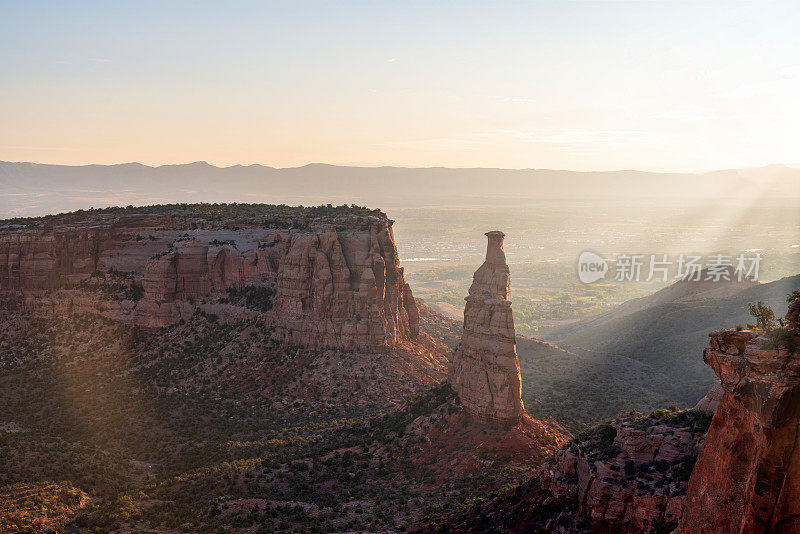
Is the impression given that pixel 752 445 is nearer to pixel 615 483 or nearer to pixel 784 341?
pixel 784 341

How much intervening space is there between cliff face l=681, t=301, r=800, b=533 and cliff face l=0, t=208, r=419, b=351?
40.1m

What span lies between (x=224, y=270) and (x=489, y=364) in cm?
3243

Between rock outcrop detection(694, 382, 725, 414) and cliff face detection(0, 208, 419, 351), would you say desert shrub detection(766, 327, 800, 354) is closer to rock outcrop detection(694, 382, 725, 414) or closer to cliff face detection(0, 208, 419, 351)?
rock outcrop detection(694, 382, 725, 414)

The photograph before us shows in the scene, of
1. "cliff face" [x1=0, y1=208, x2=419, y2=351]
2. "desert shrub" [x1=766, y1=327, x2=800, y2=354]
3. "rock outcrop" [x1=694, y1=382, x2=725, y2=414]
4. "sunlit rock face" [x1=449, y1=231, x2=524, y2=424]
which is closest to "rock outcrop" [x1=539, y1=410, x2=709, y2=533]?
"rock outcrop" [x1=694, y1=382, x2=725, y2=414]

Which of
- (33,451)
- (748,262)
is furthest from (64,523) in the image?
(748,262)

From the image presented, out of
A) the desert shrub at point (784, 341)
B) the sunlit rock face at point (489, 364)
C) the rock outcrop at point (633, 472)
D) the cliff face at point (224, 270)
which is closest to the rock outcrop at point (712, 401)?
the rock outcrop at point (633, 472)

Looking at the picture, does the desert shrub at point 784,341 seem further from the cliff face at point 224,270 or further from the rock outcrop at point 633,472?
the cliff face at point 224,270

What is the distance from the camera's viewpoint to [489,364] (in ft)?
116

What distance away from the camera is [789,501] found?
13.0 m

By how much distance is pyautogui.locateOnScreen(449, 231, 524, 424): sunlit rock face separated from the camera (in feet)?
114

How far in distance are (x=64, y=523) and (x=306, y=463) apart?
511 inches

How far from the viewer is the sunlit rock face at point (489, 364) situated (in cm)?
→ 3484

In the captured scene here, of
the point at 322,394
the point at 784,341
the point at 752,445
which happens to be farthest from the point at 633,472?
the point at 322,394

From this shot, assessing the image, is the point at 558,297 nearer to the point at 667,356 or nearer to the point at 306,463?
the point at 667,356
